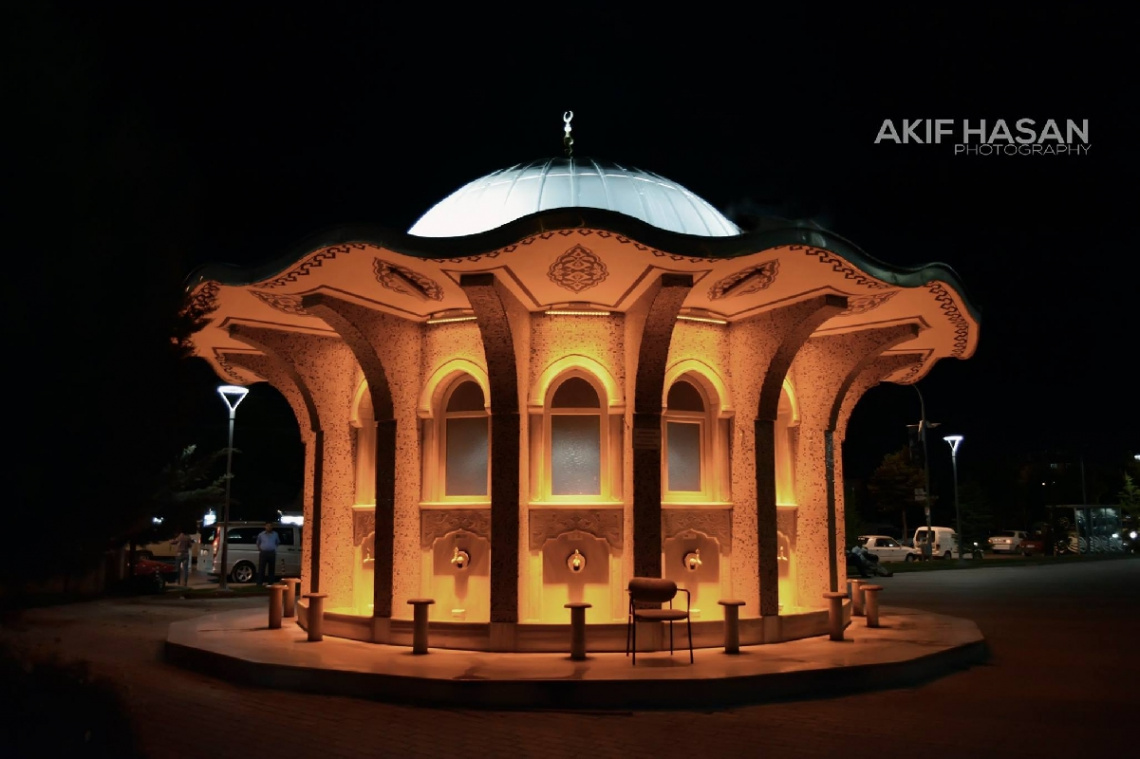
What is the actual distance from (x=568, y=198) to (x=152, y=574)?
57.1ft

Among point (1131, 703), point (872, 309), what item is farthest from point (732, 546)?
point (1131, 703)

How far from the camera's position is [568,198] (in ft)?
43.8

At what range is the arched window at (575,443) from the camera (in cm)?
1266

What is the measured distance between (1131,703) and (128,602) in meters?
19.5

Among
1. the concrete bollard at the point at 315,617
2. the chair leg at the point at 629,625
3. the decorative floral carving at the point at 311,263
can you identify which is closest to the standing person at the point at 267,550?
the concrete bollard at the point at 315,617

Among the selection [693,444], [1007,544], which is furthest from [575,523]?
[1007,544]

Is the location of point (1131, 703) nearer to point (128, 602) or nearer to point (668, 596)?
point (668, 596)

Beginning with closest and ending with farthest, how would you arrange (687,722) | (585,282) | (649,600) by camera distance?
(687,722)
(649,600)
(585,282)

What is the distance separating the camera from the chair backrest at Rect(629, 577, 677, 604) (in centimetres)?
1080

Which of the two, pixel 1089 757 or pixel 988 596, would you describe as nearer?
pixel 1089 757

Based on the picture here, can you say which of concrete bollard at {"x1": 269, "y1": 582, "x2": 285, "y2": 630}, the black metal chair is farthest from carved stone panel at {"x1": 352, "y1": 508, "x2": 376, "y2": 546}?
the black metal chair

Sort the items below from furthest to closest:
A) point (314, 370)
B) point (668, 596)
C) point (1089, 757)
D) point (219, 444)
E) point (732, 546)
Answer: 1. point (219, 444)
2. point (314, 370)
3. point (732, 546)
4. point (668, 596)
5. point (1089, 757)

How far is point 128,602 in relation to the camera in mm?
Answer: 21594

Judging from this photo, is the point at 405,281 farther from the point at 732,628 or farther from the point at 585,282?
the point at 732,628
